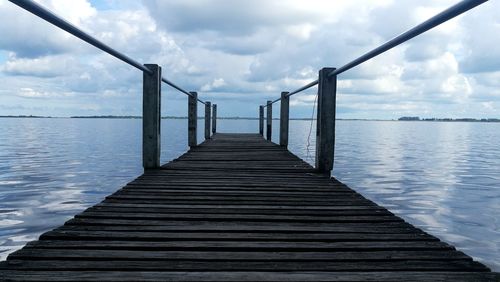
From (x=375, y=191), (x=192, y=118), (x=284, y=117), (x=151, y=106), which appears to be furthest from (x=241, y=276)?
(x=375, y=191)

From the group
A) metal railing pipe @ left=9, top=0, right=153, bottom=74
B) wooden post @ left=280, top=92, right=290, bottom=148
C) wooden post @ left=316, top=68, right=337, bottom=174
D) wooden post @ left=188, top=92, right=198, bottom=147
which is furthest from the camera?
wooden post @ left=280, top=92, right=290, bottom=148

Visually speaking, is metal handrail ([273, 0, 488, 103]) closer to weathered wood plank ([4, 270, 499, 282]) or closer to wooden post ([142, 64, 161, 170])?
weathered wood plank ([4, 270, 499, 282])

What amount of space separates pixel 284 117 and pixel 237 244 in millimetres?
8974

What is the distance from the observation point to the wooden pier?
7.14 feet

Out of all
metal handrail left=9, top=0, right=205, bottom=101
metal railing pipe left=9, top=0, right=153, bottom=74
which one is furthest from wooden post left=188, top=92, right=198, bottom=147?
metal railing pipe left=9, top=0, right=153, bottom=74

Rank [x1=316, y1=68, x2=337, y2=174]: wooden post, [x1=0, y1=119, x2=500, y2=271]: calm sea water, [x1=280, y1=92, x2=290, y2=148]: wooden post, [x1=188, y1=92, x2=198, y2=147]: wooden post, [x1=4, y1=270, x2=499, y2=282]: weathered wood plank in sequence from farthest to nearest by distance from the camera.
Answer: [x1=280, y1=92, x2=290, y2=148]: wooden post, [x1=188, y1=92, x2=198, y2=147]: wooden post, [x1=0, y1=119, x2=500, y2=271]: calm sea water, [x1=316, y1=68, x2=337, y2=174]: wooden post, [x1=4, y1=270, x2=499, y2=282]: weathered wood plank

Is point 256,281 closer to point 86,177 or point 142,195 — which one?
point 142,195

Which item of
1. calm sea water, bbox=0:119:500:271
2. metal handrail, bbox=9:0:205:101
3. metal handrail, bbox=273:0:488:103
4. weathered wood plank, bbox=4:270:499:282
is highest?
metal handrail, bbox=273:0:488:103

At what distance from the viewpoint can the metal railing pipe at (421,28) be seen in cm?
270

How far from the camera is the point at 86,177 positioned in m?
15.1

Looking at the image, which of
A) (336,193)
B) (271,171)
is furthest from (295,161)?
(336,193)

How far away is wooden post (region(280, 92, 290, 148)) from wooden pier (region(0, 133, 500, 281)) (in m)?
6.82

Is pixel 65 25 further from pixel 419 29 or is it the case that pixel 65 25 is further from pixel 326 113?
pixel 326 113

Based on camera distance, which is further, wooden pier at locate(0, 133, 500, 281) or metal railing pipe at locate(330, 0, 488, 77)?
metal railing pipe at locate(330, 0, 488, 77)
